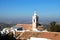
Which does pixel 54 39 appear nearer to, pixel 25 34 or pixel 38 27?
pixel 25 34

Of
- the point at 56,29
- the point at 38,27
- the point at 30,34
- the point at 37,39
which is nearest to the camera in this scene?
the point at 37,39

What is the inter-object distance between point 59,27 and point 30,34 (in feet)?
29.4

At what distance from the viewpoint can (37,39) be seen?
30422mm

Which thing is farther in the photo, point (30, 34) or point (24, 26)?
point (24, 26)

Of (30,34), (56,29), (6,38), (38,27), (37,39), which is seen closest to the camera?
(6,38)

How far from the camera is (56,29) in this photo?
48062mm

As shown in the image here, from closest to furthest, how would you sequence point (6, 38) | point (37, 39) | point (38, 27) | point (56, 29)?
point (6, 38) → point (37, 39) → point (56, 29) → point (38, 27)

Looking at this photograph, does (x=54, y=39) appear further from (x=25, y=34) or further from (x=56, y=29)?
(x=56, y=29)

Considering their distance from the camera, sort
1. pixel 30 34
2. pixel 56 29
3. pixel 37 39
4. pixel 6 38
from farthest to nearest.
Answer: pixel 56 29 < pixel 30 34 < pixel 37 39 < pixel 6 38

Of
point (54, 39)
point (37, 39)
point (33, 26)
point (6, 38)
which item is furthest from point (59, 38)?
point (33, 26)

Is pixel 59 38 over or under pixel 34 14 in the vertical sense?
under

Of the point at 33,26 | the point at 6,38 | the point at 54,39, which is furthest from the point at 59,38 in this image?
the point at 33,26

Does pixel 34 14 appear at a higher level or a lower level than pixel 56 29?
higher

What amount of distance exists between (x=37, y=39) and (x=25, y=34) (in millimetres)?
12187
